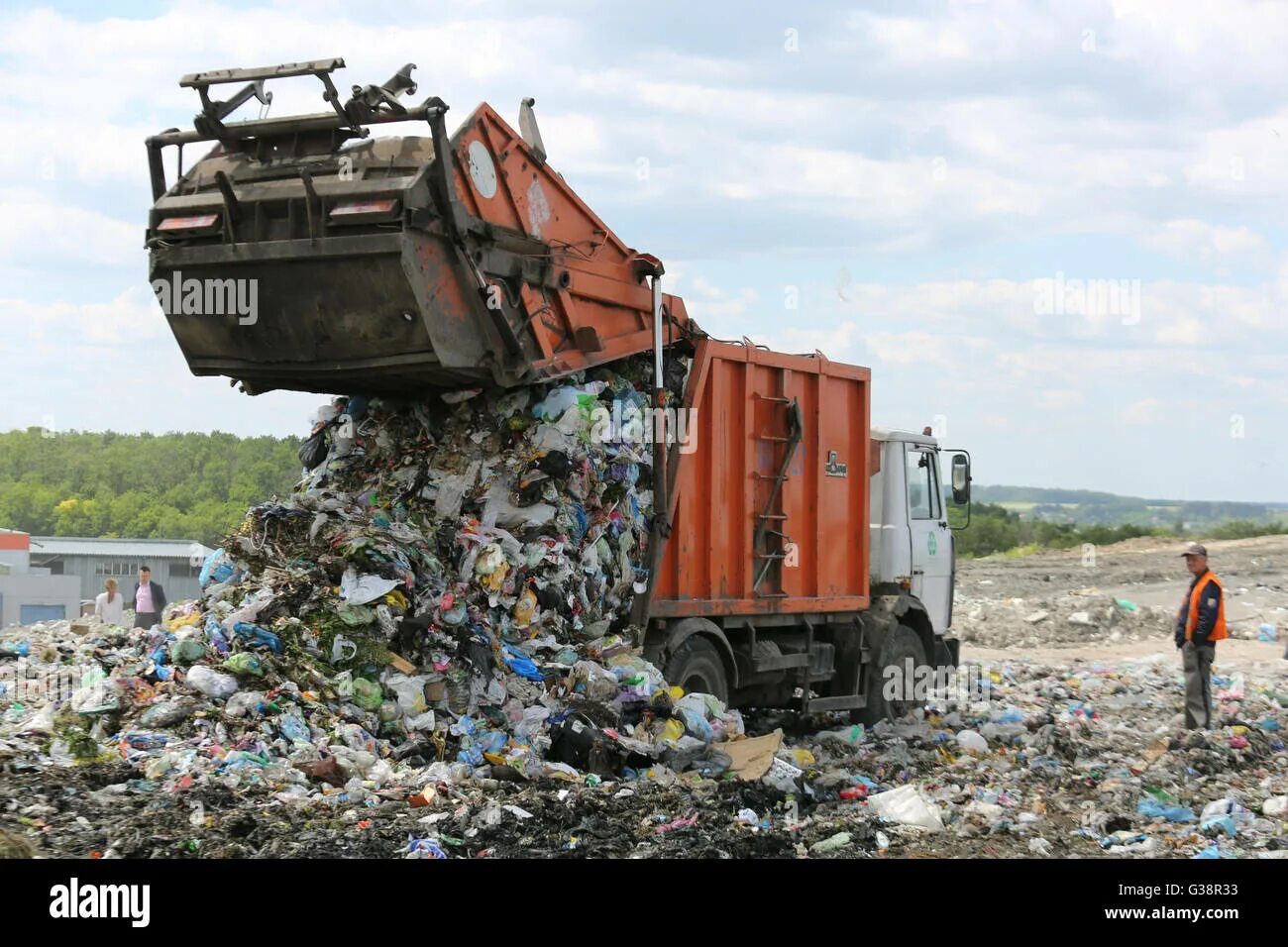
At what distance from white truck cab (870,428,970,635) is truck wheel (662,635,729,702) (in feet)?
7.93

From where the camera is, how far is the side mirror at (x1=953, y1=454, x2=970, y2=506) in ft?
37.2

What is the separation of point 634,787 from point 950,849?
150 centimetres

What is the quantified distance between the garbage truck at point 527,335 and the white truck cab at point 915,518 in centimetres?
38

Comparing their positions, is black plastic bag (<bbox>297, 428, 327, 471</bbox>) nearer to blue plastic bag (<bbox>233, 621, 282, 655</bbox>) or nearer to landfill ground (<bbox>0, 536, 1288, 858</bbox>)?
blue plastic bag (<bbox>233, 621, 282, 655</bbox>)

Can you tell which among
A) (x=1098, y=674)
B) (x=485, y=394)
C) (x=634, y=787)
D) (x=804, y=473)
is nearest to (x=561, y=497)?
(x=485, y=394)

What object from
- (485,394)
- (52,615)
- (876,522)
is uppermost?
(485,394)

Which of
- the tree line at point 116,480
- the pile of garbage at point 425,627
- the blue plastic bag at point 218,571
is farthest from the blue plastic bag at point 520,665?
the tree line at point 116,480

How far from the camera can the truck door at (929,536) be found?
11.1m

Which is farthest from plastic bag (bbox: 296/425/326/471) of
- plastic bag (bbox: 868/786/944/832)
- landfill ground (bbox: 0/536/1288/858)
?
plastic bag (bbox: 868/786/944/832)

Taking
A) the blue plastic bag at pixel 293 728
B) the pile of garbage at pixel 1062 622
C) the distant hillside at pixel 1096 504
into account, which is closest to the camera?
the blue plastic bag at pixel 293 728

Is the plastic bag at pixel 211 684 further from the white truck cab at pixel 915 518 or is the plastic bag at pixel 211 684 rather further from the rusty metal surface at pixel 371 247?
the white truck cab at pixel 915 518
